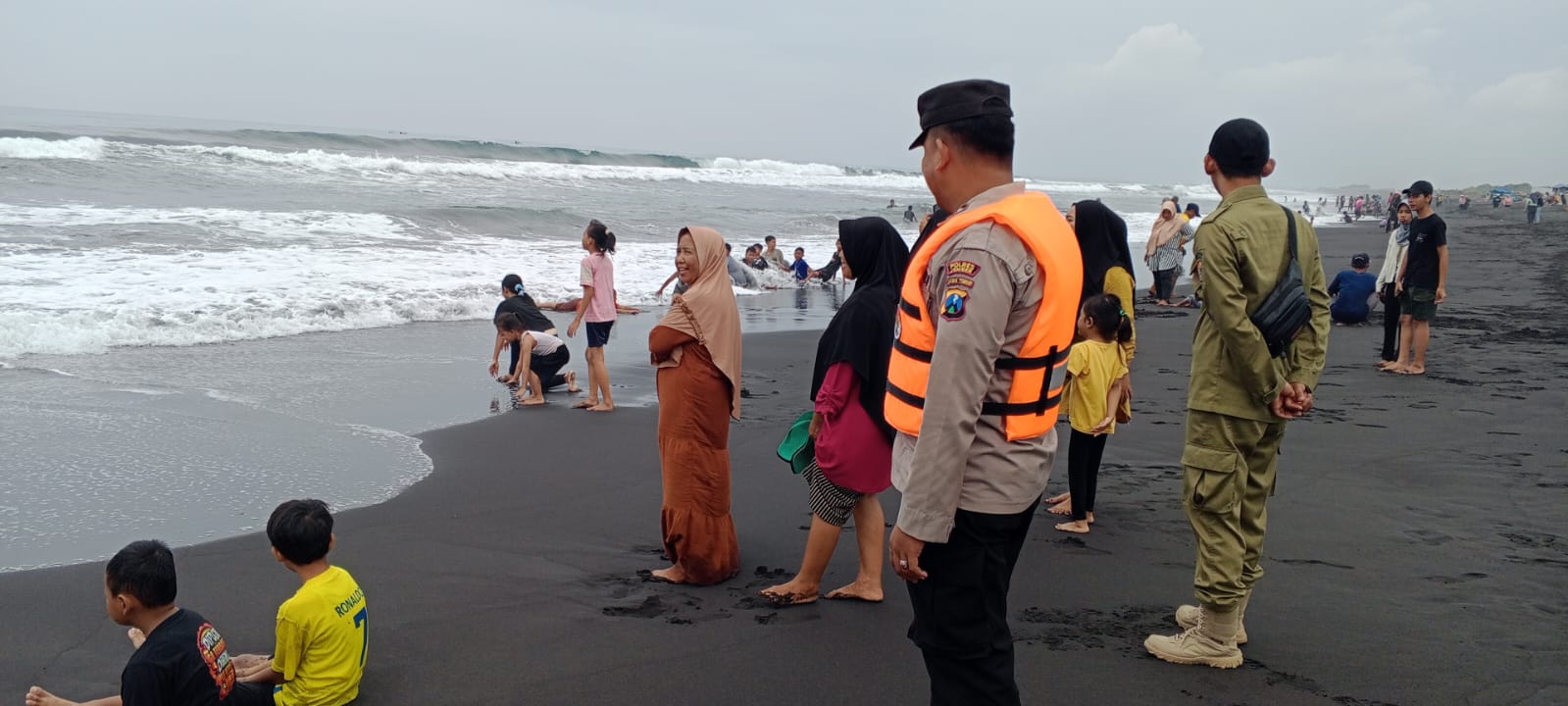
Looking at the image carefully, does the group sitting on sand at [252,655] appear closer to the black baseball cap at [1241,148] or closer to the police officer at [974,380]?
the police officer at [974,380]

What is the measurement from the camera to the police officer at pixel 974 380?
7.17ft

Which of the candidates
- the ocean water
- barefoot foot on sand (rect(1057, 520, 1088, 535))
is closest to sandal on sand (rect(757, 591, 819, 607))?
barefoot foot on sand (rect(1057, 520, 1088, 535))

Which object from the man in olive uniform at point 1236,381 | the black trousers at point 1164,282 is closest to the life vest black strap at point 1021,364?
the man in olive uniform at point 1236,381

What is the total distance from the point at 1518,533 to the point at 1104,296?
2328mm

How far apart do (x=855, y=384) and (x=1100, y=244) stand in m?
2.45

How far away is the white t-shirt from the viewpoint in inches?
344

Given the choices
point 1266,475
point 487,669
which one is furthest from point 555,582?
point 1266,475

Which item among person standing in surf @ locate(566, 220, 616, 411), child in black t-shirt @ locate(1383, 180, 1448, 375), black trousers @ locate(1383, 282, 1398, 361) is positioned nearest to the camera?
person standing in surf @ locate(566, 220, 616, 411)

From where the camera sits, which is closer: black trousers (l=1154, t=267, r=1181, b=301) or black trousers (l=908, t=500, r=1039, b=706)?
black trousers (l=908, t=500, r=1039, b=706)

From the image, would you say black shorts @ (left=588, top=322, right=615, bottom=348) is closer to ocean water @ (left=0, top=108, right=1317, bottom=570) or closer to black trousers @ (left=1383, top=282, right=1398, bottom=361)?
ocean water @ (left=0, top=108, right=1317, bottom=570)

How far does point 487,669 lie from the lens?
359 cm

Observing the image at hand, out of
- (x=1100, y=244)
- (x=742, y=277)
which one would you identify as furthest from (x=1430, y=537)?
(x=742, y=277)

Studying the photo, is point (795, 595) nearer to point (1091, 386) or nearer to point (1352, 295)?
point (1091, 386)

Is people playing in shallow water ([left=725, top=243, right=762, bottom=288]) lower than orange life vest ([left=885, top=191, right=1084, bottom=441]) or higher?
lower
